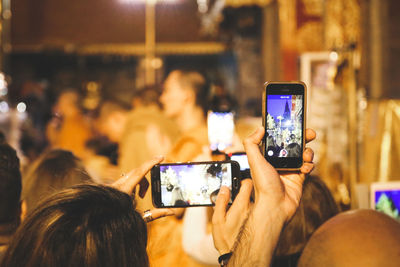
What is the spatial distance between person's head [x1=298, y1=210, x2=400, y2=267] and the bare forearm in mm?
239

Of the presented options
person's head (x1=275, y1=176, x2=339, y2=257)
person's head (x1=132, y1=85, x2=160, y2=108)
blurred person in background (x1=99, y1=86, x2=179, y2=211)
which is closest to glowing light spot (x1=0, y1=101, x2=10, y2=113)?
person's head (x1=132, y1=85, x2=160, y2=108)

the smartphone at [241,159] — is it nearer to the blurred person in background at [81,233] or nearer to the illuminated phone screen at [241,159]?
the illuminated phone screen at [241,159]

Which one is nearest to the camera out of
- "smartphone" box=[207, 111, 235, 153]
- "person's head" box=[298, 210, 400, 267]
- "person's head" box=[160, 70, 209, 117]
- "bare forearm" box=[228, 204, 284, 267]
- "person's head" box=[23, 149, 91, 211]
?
"bare forearm" box=[228, 204, 284, 267]

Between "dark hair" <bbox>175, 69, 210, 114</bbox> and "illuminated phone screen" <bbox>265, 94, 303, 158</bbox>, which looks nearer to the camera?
"illuminated phone screen" <bbox>265, 94, 303, 158</bbox>

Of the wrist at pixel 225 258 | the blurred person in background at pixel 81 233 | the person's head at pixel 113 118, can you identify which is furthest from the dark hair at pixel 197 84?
the blurred person in background at pixel 81 233

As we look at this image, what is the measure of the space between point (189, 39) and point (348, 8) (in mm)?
4994

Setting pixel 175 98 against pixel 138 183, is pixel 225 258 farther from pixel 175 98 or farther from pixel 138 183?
pixel 175 98

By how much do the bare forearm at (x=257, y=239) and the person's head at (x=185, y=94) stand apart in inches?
83.8

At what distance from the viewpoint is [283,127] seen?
1279 millimetres

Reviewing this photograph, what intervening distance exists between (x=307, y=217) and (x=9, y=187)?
0.96 metres

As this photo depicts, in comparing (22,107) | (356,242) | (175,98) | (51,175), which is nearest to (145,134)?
(175,98)

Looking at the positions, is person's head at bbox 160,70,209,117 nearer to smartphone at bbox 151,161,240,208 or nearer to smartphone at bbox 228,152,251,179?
smartphone at bbox 228,152,251,179

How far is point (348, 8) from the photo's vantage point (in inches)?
179

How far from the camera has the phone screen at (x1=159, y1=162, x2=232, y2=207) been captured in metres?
1.33
